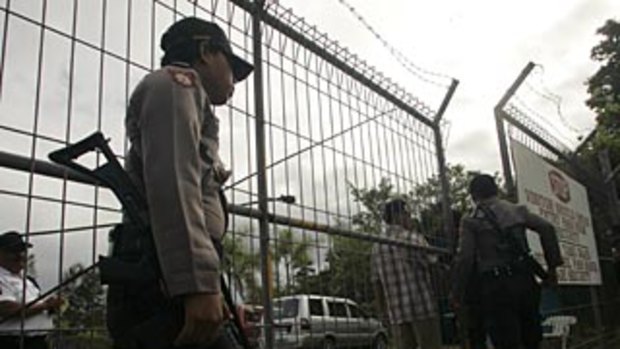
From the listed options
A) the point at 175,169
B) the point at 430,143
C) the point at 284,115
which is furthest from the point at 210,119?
the point at 430,143

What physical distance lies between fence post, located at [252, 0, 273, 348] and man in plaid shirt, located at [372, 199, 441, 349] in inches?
56.0

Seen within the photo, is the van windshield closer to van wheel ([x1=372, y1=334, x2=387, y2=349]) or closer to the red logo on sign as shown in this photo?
van wheel ([x1=372, y1=334, x2=387, y2=349])

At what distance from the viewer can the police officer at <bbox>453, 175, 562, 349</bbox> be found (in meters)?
3.87

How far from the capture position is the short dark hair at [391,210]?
14.0 ft

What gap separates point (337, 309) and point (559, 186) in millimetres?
4280

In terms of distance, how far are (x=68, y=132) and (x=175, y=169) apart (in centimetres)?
82

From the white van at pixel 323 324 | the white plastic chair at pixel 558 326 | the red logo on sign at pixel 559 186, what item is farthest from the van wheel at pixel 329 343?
the red logo on sign at pixel 559 186

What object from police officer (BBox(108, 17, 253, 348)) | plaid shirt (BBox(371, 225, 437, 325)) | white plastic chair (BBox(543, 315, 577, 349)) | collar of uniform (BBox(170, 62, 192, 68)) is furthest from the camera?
white plastic chair (BBox(543, 315, 577, 349))

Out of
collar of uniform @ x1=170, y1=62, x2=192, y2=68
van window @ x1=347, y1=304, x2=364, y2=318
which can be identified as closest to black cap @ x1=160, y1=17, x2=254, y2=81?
collar of uniform @ x1=170, y1=62, x2=192, y2=68

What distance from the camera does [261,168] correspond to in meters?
2.92

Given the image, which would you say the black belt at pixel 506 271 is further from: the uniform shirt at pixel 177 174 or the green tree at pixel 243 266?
the uniform shirt at pixel 177 174

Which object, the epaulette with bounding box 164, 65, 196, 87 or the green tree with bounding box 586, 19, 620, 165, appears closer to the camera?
the epaulette with bounding box 164, 65, 196, 87

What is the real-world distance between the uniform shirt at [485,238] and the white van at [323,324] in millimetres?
664

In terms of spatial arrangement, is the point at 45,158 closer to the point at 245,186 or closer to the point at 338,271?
the point at 245,186
